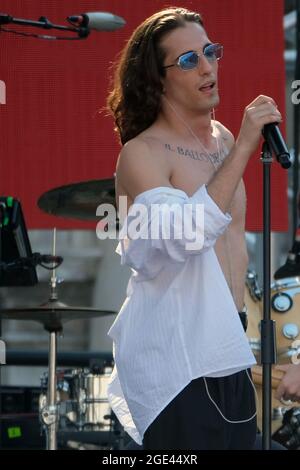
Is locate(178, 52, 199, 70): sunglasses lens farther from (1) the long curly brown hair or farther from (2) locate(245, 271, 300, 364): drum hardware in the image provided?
(2) locate(245, 271, 300, 364): drum hardware

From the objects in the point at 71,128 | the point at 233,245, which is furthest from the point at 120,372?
the point at 71,128

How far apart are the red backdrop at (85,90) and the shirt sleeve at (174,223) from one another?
2500 mm

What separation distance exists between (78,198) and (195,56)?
1.90 m

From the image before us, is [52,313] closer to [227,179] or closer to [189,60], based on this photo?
[189,60]

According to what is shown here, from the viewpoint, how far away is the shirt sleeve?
109 inches

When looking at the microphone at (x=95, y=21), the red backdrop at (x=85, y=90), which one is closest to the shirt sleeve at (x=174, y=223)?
the microphone at (x=95, y=21)

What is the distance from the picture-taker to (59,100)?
5352 mm

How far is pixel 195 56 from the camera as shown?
306 centimetres

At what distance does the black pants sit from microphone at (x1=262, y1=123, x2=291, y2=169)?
2.02 ft

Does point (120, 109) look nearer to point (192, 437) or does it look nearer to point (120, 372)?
point (120, 372)

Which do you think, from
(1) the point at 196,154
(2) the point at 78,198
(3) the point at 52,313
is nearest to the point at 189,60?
(1) the point at 196,154

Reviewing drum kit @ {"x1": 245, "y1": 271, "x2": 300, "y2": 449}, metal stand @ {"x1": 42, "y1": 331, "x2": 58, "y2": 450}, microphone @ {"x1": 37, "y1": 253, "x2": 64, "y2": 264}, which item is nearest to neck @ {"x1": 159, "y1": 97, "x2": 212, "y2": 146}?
microphone @ {"x1": 37, "y1": 253, "x2": 64, "y2": 264}

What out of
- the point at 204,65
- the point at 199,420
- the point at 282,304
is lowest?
the point at 199,420

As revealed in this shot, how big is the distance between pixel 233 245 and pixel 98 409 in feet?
9.11
